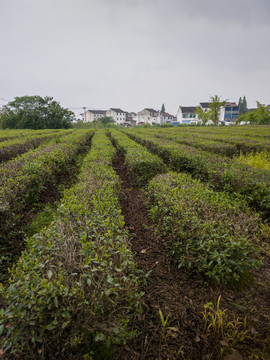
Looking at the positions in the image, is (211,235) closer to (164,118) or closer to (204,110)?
(204,110)

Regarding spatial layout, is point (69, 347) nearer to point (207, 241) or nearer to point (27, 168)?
point (207, 241)

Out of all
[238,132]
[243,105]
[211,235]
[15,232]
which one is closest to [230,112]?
[243,105]

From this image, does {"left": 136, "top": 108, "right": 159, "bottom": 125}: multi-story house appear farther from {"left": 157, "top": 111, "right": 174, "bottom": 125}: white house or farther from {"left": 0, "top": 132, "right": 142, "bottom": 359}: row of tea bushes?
{"left": 0, "top": 132, "right": 142, "bottom": 359}: row of tea bushes

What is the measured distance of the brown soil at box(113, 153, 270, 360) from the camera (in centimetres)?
178

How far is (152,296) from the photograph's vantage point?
7.77ft

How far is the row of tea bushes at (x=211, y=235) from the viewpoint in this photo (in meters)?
2.30

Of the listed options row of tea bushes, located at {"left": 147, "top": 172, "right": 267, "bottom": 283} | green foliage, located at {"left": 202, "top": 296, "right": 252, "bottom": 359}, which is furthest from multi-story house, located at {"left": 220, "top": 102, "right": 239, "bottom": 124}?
green foliage, located at {"left": 202, "top": 296, "right": 252, "bottom": 359}

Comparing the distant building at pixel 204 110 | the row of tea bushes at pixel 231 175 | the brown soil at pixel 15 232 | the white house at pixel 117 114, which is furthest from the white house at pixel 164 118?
the brown soil at pixel 15 232

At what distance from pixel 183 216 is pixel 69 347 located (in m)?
2.13

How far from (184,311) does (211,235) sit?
99 cm

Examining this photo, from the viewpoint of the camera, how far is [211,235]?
242 cm

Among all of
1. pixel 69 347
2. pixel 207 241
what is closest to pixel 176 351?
pixel 69 347

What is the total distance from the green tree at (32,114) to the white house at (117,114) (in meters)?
43.3

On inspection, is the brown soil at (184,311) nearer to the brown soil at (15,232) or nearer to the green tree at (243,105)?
the brown soil at (15,232)
